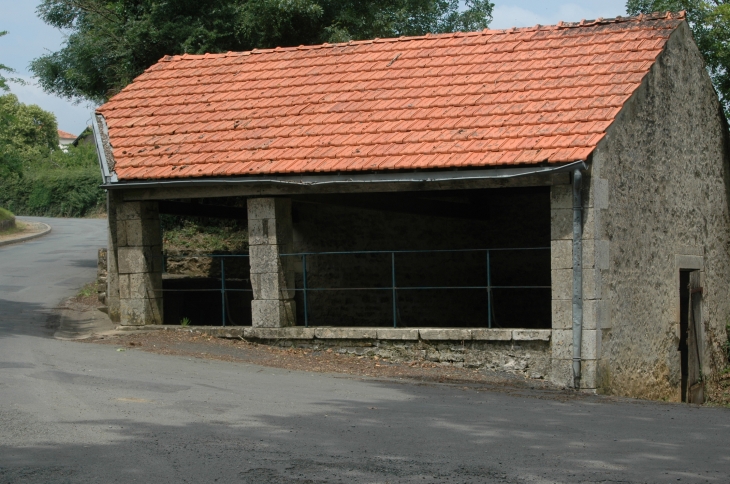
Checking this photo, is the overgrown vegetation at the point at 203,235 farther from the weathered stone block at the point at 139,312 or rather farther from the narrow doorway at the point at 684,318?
the narrow doorway at the point at 684,318

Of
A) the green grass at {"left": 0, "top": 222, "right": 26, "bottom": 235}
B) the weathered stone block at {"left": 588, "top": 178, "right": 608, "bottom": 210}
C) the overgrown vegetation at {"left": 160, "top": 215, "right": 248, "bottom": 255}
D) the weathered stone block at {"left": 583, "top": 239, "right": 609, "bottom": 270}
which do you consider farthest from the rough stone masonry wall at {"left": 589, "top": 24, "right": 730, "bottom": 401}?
the green grass at {"left": 0, "top": 222, "right": 26, "bottom": 235}

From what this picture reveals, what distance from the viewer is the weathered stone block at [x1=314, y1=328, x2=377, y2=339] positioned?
37.0ft

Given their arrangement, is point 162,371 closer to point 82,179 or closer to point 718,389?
point 718,389

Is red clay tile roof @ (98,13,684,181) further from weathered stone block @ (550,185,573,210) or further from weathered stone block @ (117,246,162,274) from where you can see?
weathered stone block @ (117,246,162,274)

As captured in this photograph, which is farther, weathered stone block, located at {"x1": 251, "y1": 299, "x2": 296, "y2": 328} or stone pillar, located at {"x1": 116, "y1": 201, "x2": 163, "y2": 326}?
stone pillar, located at {"x1": 116, "y1": 201, "x2": 163, "y2": 326}

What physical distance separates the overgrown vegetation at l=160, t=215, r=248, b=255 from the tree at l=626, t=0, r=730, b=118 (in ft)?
34.3

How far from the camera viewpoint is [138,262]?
41.0 ft

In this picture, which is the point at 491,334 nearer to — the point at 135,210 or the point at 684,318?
the point at 684,318

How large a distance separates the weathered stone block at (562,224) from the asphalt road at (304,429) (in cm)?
185

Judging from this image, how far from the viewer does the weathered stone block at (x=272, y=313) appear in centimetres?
1170

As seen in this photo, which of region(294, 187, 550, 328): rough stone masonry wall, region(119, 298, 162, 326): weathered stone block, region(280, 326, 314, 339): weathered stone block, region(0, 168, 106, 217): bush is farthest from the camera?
region(0, 168, 106, 217): bush

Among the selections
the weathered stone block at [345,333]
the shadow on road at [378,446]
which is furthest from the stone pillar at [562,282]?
the weathered stone block at [345,333]

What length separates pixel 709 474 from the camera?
5.66 meters

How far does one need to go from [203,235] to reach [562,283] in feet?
40.7
